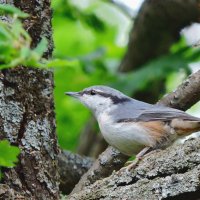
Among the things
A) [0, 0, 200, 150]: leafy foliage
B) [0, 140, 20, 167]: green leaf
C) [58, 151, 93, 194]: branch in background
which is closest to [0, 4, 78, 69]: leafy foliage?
[0, 140, 20, 167]: green leaf

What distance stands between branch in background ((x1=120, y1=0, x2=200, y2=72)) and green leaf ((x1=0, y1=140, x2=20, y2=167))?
450 centimetres

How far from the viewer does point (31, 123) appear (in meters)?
3.02

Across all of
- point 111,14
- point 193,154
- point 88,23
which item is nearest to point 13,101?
point 193,154

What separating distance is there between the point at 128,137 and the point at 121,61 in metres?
2.78

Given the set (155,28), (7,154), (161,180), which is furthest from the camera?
(155,28)

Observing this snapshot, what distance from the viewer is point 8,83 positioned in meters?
2.99

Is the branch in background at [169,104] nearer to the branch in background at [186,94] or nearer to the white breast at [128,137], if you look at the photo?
the branch in background at [186,94]

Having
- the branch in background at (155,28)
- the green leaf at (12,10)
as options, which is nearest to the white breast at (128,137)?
the branch in background at (155,28)

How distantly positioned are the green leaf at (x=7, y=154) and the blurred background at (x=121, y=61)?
369cm

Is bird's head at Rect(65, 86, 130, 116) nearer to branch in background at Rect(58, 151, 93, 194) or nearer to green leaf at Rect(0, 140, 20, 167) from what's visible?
branch in background at Rect(58, 151, 93, 194)

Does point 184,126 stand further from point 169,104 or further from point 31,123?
point 31,123

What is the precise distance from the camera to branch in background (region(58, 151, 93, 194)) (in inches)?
179

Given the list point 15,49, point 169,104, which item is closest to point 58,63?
point 15,49

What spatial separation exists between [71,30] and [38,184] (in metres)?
5.83
